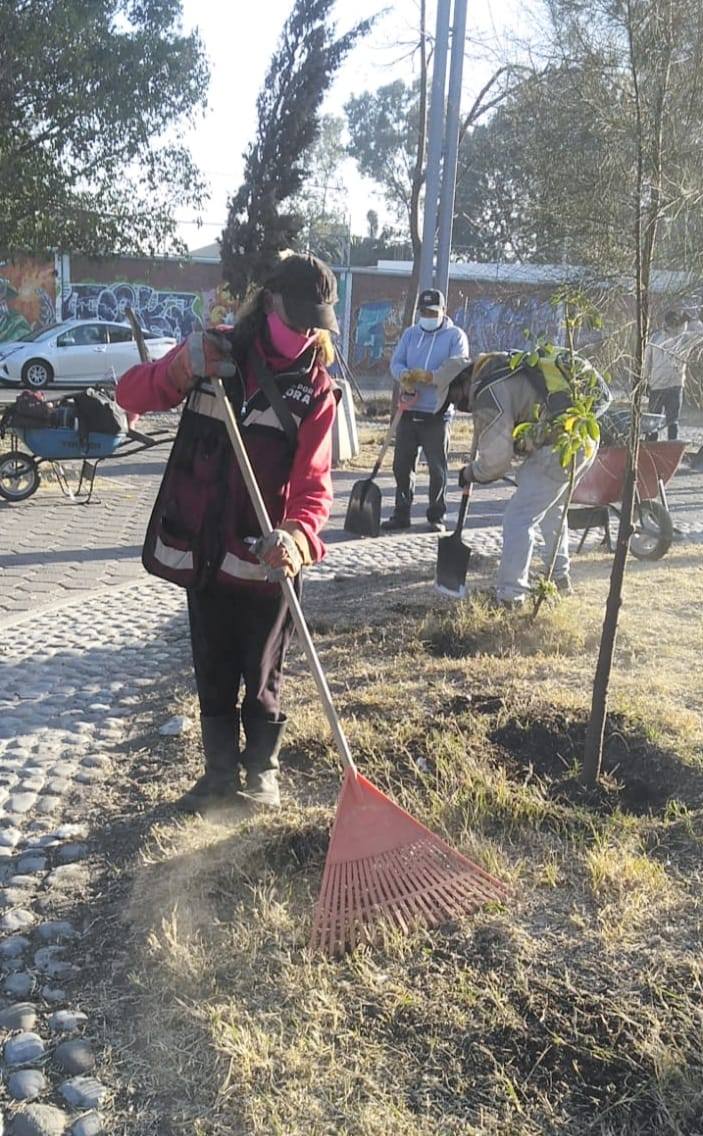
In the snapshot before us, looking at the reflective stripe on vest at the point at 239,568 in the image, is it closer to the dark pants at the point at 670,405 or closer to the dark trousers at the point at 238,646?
the dark trousers at the point at 238,646

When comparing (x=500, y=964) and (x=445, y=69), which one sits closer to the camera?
(x=500, y=964)

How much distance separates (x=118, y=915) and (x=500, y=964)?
112 centimetres

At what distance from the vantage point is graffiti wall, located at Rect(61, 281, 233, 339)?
2978 cm

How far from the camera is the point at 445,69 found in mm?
11680

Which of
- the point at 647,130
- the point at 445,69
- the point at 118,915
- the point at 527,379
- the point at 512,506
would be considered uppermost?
the point at 445,69

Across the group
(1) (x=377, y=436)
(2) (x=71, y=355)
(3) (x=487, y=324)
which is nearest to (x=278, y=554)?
(1) (x=377, y=436)

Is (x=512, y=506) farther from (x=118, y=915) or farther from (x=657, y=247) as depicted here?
(x=118, y=915)

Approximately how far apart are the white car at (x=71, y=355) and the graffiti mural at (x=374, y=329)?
403 inches

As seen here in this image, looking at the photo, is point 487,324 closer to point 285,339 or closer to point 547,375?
point 547,375

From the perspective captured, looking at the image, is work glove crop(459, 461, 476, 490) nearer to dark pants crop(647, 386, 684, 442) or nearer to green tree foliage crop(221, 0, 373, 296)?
green tree foliage crop(221, 0, 373, 296)

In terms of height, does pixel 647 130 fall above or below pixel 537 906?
above

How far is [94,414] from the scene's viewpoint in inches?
329

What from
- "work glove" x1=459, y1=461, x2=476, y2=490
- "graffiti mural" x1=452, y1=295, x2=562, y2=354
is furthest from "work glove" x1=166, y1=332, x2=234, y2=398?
"graffiti mural" x1=452, y1=295, x2=562, y2=354

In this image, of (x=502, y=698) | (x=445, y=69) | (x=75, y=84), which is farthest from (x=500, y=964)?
(x=75, y=84)
